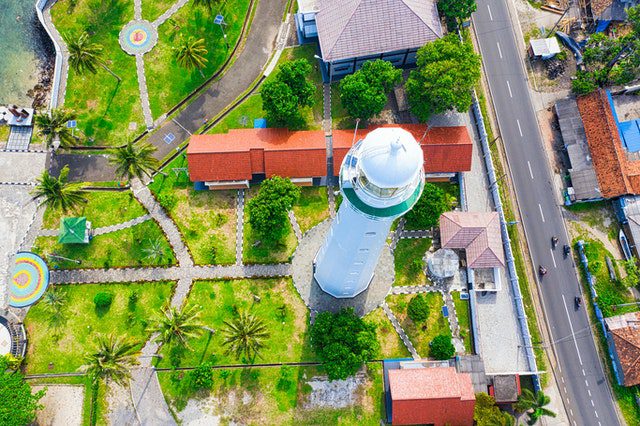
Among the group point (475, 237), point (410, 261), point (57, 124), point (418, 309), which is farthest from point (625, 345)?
point (57, 124)

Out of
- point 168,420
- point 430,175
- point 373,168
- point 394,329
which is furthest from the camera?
point 430,175

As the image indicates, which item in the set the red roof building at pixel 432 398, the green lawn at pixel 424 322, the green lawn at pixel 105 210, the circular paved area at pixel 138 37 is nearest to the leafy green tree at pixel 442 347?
the green lawn at pixel 424 322

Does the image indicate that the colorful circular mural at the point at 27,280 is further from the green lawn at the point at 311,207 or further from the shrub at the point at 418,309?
the shrub at the point at 418,309

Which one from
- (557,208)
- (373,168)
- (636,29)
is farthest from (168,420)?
(636,29)

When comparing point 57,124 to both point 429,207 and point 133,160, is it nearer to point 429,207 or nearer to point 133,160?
point 133,160

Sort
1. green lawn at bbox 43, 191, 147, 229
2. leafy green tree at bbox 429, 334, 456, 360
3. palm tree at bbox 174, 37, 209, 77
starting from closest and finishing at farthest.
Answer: leafy green tree at bbox 429, 334, 456, 360 → palm tree at bbox 174, 37, 209, 77 → green lawn at bbox 43, 191, 147, 229

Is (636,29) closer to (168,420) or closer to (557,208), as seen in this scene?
(557,208)

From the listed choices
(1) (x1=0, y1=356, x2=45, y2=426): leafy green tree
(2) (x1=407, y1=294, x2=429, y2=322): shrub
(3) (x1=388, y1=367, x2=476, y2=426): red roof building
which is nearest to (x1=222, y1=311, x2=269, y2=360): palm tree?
(3) (x1=388, y1=367, x2=476, y2=426): red roof building

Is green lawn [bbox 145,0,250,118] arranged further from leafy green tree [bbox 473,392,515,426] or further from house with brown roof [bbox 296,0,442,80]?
leafy green tree [bbox 473,392,515,426]
